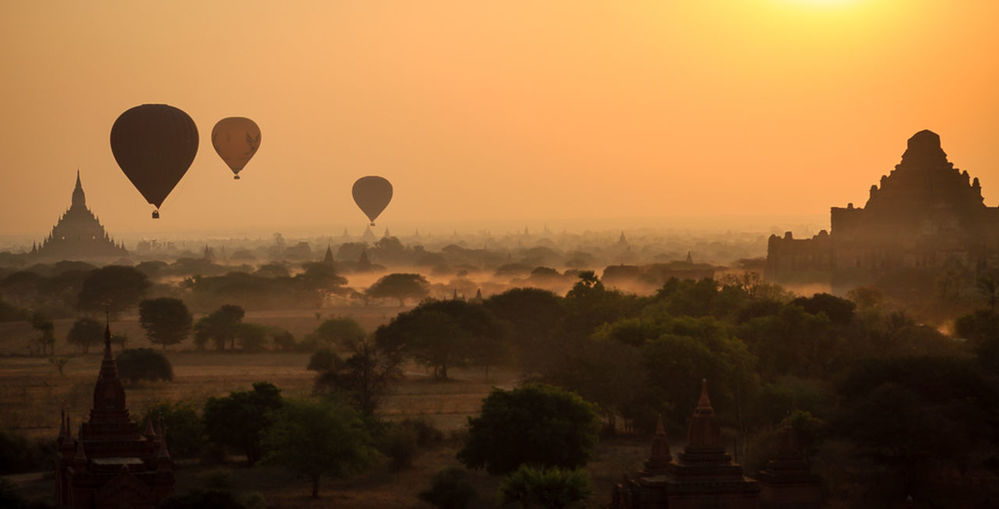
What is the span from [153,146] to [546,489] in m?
47.8

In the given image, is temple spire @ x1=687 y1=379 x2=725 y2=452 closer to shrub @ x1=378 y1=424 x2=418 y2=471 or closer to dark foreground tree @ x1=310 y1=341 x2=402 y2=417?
shrub @ x1=378 y1=424 x2=418 y2=471

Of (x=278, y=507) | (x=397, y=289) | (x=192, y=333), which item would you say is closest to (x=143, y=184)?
(x=192, y=333)

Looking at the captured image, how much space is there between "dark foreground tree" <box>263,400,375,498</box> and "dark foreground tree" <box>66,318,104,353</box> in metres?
47.1

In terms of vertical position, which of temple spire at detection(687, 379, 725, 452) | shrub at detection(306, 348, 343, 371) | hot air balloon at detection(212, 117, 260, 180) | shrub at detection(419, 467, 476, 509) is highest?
hot air balloon at detection(212, 117, 260, 180)

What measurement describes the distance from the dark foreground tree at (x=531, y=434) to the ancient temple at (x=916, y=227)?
177 ft

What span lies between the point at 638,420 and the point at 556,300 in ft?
106

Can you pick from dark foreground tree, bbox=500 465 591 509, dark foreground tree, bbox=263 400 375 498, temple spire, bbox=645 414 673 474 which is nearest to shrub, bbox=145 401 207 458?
dark foreground tree, bbox=263 400 375 498

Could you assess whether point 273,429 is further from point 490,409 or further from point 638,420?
point 638,420

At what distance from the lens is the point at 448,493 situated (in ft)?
135

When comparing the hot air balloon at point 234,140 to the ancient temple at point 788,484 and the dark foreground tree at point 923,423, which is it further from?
A: the ancient temple at point 788,484

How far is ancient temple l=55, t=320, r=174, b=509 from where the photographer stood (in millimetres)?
35000

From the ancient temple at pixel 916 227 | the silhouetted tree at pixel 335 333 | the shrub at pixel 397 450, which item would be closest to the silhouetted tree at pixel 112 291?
the silhouetted tree at pixel 335 333

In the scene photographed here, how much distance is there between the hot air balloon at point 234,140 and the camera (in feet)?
323

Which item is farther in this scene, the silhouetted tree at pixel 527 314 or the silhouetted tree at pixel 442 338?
the silhouetted tree at pixel 527 314
